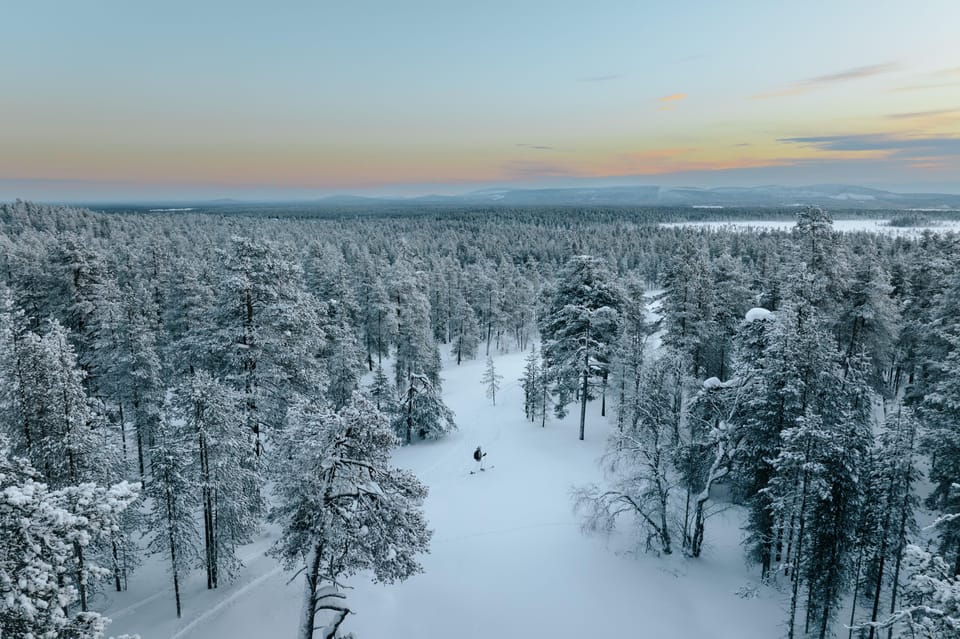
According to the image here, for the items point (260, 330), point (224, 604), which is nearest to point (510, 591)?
point (224, 604)

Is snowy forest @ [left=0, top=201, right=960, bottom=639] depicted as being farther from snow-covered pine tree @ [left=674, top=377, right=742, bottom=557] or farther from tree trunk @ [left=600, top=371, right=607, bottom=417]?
tree trunk @ [left=600, top=371, right=607, bottom=417]

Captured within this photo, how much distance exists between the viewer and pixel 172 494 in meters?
20.0

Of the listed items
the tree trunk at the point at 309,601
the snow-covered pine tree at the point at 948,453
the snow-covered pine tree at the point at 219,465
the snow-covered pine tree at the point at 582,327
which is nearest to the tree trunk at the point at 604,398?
the snow-covered pine tree at the point at 582,327

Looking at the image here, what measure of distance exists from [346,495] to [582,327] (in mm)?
23038

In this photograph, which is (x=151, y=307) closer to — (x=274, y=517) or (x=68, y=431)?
(x=68, y=431)

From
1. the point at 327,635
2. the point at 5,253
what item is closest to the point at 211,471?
the point at 327,635

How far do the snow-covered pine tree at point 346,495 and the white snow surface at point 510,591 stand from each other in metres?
5.57

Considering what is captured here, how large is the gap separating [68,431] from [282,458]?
867cm

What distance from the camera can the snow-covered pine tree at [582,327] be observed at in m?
33.6

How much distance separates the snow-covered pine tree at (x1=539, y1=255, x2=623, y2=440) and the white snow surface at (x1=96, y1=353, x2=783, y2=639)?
27.6ft

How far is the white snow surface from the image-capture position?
63.2 ft

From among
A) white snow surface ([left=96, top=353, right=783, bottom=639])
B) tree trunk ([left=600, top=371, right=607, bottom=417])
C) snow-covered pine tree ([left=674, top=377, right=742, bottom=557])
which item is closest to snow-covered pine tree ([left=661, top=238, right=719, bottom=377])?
tree trunk ([left=600, top=371, right=607, bottom=417])

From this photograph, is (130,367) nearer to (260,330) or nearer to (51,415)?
(260,330)

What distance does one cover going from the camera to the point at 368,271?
5256 centimetres
